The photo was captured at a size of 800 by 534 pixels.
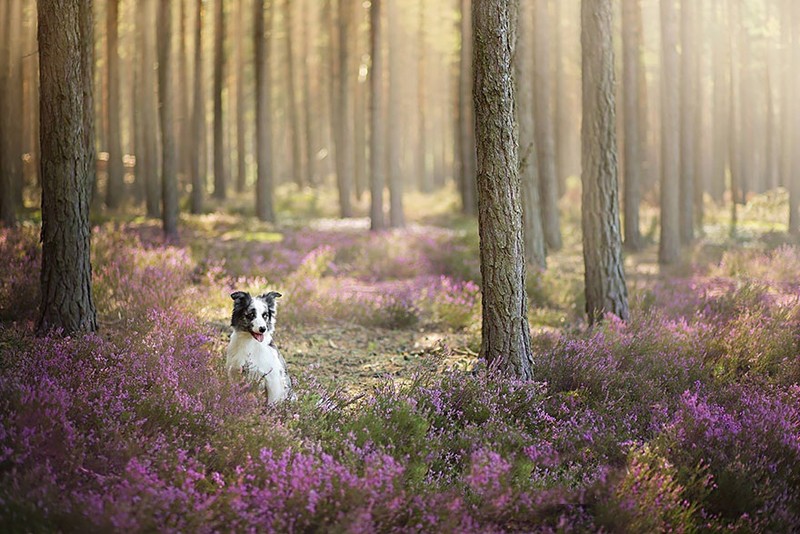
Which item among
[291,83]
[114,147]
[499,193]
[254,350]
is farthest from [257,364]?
[291,83]

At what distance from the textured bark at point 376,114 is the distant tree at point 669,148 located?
8.16 m

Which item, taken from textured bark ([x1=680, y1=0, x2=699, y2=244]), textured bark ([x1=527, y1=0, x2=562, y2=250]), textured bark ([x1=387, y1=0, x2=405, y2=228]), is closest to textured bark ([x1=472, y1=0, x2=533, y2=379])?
textured bark ([x1=527, y1=0, x2=562, y2=250])

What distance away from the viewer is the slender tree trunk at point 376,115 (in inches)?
851

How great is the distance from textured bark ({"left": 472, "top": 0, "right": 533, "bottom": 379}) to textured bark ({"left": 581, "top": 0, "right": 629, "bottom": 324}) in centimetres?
326

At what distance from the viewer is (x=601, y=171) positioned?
10.4 m

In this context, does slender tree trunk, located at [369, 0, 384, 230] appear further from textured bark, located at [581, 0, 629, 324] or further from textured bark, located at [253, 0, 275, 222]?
textured bark, located at [581, 0, 629, 324]

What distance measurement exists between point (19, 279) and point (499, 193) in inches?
254

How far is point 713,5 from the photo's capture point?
29.4 m

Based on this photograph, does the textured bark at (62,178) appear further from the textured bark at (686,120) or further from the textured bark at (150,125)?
the textured bark at (686,120)

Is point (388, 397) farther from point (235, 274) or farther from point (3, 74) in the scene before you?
point (3, 74)

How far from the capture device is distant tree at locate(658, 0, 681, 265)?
1750cm

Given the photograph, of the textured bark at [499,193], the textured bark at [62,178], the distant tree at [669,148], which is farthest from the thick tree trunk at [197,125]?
the textured bark at [499,193]

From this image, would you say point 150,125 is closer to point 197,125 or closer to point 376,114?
point 197,125

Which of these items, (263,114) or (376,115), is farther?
(263,114)
